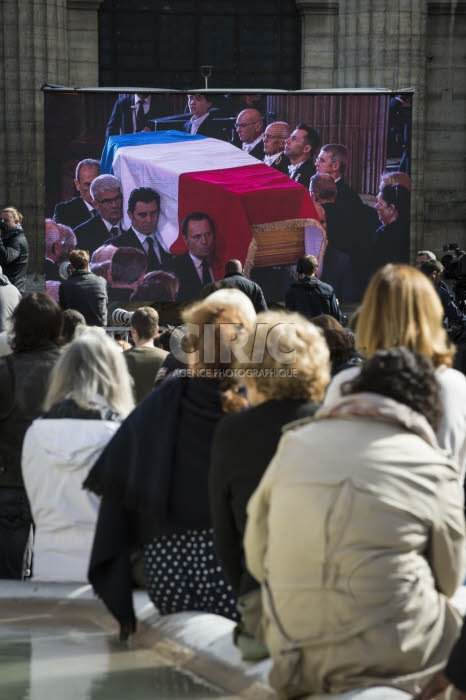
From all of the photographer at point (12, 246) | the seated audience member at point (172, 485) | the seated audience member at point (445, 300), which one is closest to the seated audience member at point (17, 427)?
the seated audience member at point (172, 485)

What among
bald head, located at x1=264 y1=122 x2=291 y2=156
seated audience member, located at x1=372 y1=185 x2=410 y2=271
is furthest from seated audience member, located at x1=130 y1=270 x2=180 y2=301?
seated audience member, located at x1=372 y1=185 x2=410 y2=271

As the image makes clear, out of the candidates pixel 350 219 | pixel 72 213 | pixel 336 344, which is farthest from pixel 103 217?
pixel 336 344

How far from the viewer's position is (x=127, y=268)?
15391mm

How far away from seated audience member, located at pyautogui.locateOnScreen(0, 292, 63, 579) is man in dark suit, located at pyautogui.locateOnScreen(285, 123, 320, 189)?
956 centimetres

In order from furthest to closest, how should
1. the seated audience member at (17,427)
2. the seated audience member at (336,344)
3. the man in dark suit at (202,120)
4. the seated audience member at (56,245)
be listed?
the man in dark suit at (202,120)
the seated audience member at (56,245)
the seated audience member at (336,344)
the seated audience member at (17,427)

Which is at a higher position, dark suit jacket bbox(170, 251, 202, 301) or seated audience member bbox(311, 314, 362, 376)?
seated audience member bbox(311, 314, 362, 376)

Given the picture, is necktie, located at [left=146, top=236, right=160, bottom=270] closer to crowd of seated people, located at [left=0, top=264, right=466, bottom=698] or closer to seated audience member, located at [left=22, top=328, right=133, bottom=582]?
crowd of seated people, located at [left=0, top=264, right=466, bottom=698]

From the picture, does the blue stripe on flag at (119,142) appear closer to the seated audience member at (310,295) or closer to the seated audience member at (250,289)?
the seated audience member at (250,289)

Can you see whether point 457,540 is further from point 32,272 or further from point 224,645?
point 32,272

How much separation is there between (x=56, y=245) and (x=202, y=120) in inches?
95.5

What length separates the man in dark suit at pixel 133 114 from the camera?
15281mm

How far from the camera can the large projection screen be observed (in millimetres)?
15305

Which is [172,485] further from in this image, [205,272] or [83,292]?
[205,272]

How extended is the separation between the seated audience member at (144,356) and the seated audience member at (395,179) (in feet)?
26.3
